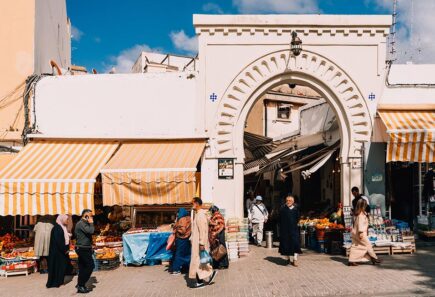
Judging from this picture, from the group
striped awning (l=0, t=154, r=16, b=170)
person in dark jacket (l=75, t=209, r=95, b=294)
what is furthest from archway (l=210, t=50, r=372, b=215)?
striped awning (l=0, t=154, r=16, b=170)

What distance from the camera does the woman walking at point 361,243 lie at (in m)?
10.1

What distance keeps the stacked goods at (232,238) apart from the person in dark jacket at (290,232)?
1.35 metres

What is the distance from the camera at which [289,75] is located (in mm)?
12820

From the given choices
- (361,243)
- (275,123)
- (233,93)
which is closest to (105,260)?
(233,93)

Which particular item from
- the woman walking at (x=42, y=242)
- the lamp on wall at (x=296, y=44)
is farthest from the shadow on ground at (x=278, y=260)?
the lamp on wall at (x=296, y=44)

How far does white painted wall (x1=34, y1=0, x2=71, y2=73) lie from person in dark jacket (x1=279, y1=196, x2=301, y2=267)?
8013 mm

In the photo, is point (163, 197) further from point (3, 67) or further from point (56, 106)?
point (3, 67)

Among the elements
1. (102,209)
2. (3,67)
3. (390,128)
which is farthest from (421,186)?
(3,67)

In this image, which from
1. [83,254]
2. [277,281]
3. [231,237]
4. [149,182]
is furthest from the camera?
[231,237]

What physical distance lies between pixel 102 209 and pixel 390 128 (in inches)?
315

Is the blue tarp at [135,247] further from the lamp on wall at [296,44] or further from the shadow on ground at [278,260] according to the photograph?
the lamp on wall at [296,44]

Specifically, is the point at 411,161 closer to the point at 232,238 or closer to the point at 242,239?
the point at 242,239

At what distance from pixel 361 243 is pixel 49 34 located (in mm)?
11853

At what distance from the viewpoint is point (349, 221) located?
11617 millimetres
